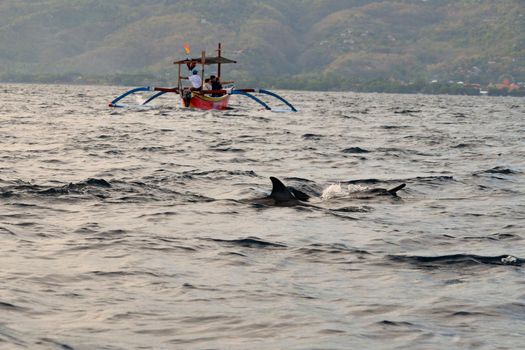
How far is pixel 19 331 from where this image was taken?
25.3 ft

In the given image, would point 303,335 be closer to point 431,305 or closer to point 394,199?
point 431,305

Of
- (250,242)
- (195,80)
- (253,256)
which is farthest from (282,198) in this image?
(195,80)

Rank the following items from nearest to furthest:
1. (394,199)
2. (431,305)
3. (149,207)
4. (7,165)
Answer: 1. (431,305)
2. (149,207)
3. (394,199)
4. (7,165)

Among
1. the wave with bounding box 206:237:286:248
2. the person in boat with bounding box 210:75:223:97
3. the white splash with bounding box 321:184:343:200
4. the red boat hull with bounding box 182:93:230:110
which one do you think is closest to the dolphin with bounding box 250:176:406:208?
the white splash with bounding box 321:184:343:200

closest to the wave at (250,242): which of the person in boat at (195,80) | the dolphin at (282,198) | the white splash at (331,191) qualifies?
the dolphin at (282,198)

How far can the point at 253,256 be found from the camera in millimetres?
11367

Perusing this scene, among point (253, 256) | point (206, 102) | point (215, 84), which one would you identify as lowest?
point (253, 256)

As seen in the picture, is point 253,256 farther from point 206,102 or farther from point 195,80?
point 206,102

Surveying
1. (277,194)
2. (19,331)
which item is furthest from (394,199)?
(19,331)

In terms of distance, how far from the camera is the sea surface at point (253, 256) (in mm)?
8078

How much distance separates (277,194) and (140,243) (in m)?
4.16

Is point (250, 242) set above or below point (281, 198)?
below

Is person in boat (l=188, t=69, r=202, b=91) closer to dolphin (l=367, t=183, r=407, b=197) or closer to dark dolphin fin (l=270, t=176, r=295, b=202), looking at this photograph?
dolphin (l=367, t=183, r=407, b=197)

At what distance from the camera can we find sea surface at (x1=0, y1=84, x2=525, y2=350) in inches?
318
